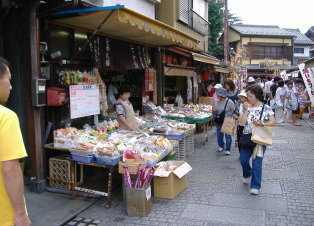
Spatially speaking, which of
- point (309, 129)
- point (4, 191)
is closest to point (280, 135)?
point (309, 129)

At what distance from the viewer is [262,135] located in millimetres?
5535

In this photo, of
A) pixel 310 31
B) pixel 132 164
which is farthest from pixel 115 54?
pixel 310 31

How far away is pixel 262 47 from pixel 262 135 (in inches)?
1572

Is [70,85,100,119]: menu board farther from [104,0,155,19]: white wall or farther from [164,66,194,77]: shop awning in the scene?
[164,66,194,77]: shop awning

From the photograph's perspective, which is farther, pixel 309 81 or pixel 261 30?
pixel 261 30

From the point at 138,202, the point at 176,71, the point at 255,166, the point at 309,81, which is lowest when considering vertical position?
the point at 138,202

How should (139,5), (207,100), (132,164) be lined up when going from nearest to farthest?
(132,164), (139,5), (207,100)

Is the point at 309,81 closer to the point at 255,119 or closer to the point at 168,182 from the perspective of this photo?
the point at 255,119

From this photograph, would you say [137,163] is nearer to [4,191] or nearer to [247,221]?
[247,221]

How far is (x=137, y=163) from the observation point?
Answer: 514 cm

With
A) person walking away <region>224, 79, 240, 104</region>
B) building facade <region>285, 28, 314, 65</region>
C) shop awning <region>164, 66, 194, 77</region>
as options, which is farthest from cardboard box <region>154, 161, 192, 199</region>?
building facade <region>285, 28, 314, 65</region>

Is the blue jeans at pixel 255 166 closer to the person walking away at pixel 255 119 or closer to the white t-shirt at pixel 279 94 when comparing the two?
the person walking away at pixel 255 119

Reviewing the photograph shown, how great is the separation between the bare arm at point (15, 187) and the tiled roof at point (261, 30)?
4217 cm

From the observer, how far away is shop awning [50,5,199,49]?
5.36 m
